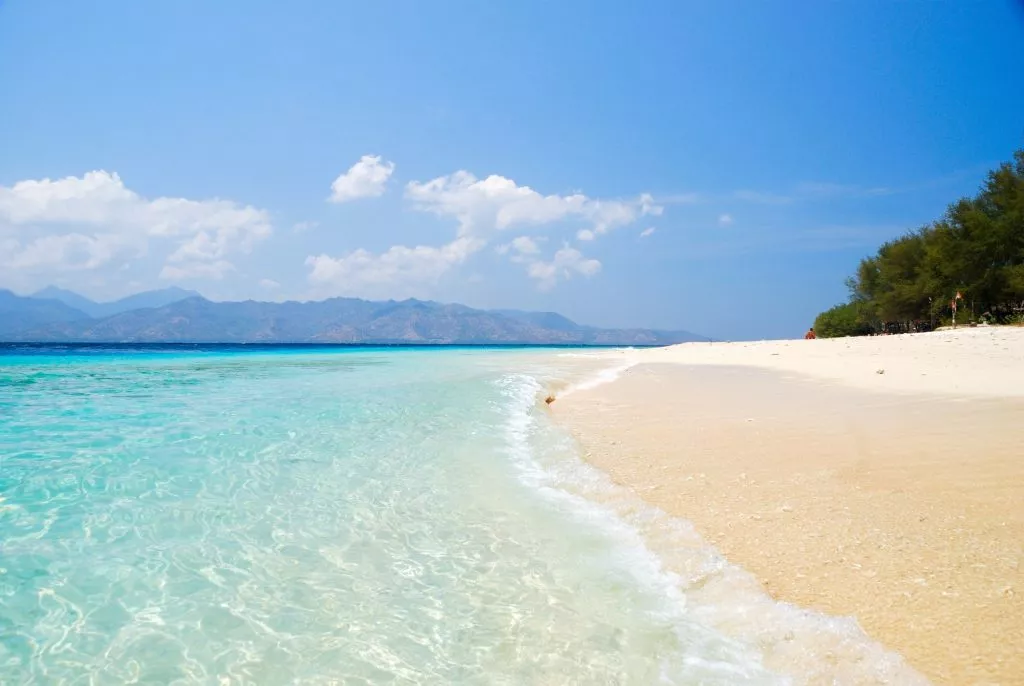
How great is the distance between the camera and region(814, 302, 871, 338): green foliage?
2020 inches

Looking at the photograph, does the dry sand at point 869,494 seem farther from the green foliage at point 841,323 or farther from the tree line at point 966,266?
the green foliage at point 841,323

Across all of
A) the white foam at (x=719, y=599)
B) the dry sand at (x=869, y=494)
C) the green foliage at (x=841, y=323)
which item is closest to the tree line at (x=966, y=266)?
the green foliage at (x=841, y=323)

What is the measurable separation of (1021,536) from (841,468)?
178 cm

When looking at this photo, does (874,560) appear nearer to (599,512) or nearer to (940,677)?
(940,677)

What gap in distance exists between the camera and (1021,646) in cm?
230

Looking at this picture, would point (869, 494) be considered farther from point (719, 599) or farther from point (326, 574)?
point (326, 574)

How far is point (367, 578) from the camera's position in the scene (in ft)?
11.1

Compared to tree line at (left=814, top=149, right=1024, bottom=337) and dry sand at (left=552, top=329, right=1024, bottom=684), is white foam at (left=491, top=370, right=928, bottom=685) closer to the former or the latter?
dry sand at (left=552, top=329, right=1024, bottom=684)

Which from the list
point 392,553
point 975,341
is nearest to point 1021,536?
point 392,553

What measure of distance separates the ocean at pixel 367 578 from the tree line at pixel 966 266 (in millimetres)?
35079

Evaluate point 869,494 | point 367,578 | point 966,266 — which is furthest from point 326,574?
point 966,266

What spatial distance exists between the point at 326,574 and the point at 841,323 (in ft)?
199

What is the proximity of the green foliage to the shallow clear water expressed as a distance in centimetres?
5539

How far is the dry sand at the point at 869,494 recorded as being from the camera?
2.58 meters
